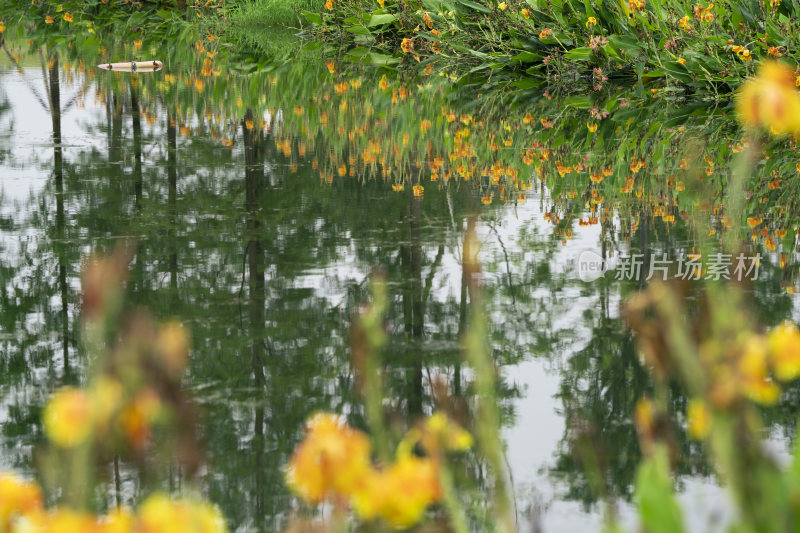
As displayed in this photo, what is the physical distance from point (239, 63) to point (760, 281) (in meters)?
11.4

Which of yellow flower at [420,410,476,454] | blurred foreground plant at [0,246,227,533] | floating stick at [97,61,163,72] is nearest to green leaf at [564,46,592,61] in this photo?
floating stick at [97,61,163,72]

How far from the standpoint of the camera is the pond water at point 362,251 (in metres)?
3.55

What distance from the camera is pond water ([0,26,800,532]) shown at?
355cm

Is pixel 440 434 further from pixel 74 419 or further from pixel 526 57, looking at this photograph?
pixel 526 57

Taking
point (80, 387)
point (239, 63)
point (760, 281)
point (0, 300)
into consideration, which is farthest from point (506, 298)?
point (239, 63)

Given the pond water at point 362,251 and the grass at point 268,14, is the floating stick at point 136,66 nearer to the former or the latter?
the pond water at point 362,251

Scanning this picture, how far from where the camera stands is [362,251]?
19.5ft

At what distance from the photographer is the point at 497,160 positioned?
27.7 ft

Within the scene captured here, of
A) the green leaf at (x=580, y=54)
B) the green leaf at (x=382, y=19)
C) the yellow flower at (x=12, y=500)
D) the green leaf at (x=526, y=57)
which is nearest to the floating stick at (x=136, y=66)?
the green leaf at (x=382, y=19)

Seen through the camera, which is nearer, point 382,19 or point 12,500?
point 12,500

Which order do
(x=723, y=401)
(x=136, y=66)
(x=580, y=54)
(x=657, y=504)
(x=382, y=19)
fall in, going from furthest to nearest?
1. (x=382, y=19)
2. (x=136, y=66)
3. (x=580, y=54)
4. (x=657, y=504)
5. (x=723, y=401)

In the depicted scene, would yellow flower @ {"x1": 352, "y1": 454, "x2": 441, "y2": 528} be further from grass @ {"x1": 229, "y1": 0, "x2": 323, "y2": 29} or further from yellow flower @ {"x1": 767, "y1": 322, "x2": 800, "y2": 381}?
grass @ {"x1": 229, "y1": 0, "x2": 323, "y2": 29}

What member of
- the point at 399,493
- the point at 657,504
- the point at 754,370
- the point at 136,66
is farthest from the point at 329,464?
the point at 136,66

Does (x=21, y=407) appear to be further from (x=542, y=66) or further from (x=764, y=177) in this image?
(x=542, y=66)
